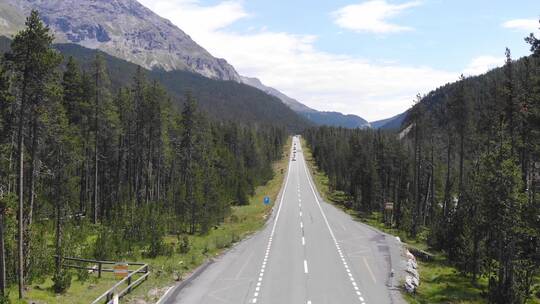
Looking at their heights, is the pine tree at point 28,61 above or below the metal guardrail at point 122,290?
above

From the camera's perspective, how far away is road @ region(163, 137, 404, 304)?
72.1 ft

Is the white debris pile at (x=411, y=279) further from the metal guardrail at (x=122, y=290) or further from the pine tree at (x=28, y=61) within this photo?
the pine tree at (x=28, y=61)

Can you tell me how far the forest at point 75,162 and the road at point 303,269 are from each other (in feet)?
21.8

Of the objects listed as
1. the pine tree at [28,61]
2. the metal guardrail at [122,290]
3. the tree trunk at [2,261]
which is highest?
the pine tree at [28,61]

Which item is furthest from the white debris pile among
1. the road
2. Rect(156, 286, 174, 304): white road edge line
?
Rect(156, 286, 174, 304): white road edge line

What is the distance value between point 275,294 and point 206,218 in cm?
2524

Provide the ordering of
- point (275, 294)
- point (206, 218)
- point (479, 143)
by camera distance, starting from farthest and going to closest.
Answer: point (206, 218), point (479, 143), point (275, 294)

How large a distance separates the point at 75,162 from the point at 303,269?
725 inches

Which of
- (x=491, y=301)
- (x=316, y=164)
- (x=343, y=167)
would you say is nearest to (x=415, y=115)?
(x=491, y=301)

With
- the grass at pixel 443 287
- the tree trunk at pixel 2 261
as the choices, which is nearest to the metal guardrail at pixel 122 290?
the tree trunk at pixel 2 261

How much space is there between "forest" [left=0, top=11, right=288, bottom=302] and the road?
665cm

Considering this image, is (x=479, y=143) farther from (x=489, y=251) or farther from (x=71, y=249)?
(x=71, y=249)

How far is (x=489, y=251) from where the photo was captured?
28.0m

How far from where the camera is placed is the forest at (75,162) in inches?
888
